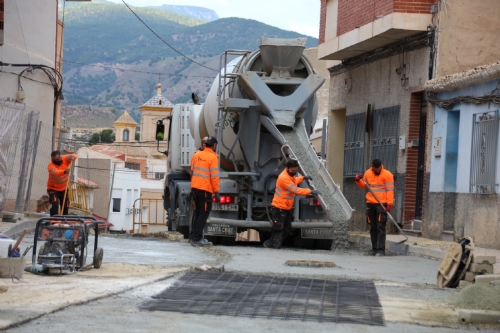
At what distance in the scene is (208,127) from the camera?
693 inches

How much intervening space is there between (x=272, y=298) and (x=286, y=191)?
691 cm

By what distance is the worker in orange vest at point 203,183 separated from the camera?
14719mm

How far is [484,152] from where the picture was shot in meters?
16.3

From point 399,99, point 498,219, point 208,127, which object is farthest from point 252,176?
point 399,99

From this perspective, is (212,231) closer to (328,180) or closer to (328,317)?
(328,180)

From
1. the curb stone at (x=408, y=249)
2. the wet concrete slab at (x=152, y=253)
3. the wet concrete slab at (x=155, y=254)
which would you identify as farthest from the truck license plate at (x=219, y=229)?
the curb stone at (x=408, y=249)

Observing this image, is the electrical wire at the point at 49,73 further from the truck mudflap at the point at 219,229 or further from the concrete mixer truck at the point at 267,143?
the truck mudflap at the point at 219,229

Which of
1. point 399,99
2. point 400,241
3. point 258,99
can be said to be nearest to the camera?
point 258,99

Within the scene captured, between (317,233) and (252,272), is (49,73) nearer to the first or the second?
(317,233)

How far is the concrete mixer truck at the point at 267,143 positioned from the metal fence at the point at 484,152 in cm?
260

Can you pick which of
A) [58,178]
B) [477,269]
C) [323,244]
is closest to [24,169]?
[58,178]

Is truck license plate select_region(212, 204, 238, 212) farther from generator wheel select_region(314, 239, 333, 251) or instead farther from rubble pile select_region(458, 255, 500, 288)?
rubble pile select_region(458, 255, 500, 288)

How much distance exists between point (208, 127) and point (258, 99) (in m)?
2.57

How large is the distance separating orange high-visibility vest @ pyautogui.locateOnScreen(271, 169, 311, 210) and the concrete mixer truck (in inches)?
14.5
